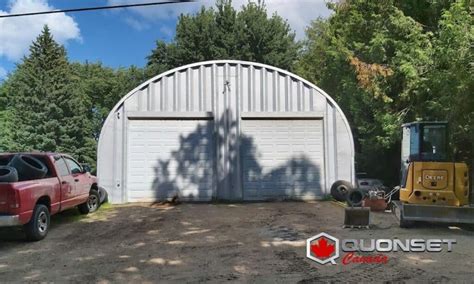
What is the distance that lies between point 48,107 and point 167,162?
1170 inches

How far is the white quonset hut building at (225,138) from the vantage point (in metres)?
15.5

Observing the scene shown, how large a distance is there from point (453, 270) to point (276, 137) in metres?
9.72

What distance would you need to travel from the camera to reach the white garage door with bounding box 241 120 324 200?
1577 cm

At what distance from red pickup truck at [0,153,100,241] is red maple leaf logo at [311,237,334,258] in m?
5.13

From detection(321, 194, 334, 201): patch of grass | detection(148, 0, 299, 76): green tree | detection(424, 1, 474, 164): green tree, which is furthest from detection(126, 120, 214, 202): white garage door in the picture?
detection(148, 0, 299, 76): green tree

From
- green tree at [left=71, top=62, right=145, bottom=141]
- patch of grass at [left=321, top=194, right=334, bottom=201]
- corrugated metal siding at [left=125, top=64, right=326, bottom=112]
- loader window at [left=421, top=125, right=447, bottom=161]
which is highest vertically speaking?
green tree at [left=71, top=62, right=145, bottom=141]

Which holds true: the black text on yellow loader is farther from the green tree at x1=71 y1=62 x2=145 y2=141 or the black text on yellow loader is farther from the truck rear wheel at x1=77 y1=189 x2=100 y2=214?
the green tree at x1=71 y1=62 x2=145 y2=141

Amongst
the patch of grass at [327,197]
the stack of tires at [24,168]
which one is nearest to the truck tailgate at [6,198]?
the stack of tires at [24,168]

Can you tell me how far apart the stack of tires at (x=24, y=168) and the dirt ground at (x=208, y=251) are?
1252mm

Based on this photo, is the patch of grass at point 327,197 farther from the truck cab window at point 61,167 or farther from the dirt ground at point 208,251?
the truck cab window at point 61,167

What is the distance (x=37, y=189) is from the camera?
9.07m

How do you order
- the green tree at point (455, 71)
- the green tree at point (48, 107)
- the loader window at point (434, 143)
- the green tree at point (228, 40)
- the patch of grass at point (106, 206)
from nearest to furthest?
the loader window at point (434, 143) < the green tree at point (455, 71) < the patch of grass at point (106, 206) < the green tree at point (228, 40) < the green tree at point (48, 107)

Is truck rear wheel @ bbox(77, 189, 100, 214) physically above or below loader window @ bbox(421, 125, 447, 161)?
below

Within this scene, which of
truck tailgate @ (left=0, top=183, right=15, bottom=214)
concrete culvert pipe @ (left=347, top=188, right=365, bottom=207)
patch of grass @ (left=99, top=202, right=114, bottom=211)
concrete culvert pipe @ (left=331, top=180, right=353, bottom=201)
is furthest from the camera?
concrete culvert pipe @ (left=331, top=180, right=353, bottom=201)
